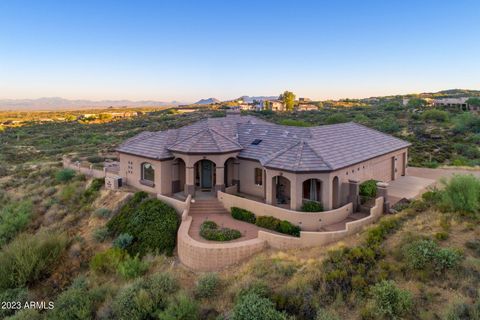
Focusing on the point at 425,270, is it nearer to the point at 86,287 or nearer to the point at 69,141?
the point at 86,287

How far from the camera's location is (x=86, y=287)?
53.8 ft

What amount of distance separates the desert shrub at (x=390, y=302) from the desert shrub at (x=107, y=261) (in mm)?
13100

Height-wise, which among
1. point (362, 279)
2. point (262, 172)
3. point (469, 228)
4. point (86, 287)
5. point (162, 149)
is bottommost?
point (86, 287)

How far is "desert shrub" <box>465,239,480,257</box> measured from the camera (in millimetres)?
14105

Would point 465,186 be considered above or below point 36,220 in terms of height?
above

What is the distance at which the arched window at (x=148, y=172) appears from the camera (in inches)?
1008

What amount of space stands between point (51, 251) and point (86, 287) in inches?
192

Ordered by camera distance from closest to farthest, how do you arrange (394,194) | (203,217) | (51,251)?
1. (51,251)
2. (203,217)
3. (394,194)

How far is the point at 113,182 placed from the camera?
27016 mm

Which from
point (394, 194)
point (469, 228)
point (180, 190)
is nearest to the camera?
point (469, 228)

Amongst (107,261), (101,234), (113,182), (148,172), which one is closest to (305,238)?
(107,261)

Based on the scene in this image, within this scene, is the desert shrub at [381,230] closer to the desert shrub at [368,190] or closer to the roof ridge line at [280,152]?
the desert shrub at [368,190]

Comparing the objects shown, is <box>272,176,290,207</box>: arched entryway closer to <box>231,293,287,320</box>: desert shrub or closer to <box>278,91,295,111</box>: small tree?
<box>231,293,287,320</box>: desert shrub

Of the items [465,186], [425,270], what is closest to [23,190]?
[425,270]
